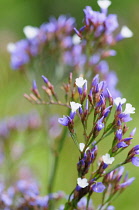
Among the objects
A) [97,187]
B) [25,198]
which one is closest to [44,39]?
[25,198]

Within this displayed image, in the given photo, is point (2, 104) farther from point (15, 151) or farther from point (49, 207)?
point (49, 207)

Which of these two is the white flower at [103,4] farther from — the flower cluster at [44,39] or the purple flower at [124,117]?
the purple flower at [124,117]

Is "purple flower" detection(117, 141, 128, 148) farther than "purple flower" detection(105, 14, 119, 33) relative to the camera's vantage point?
Answer: No

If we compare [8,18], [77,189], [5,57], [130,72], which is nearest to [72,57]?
[77,189]

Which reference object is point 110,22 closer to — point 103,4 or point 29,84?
point 103,4

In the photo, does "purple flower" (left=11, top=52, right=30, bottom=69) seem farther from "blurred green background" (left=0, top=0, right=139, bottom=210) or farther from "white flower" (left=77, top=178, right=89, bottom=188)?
"white flower" (left=77, top=178, right=89, bottom=188)

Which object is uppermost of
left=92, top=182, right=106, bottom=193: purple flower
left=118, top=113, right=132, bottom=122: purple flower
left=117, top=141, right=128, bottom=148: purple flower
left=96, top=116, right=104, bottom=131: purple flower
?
left=118, top=113, right=132, bottom=122: purple flower

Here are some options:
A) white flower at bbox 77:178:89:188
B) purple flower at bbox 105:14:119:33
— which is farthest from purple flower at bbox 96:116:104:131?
purple flower at bbox 105:14:119:33

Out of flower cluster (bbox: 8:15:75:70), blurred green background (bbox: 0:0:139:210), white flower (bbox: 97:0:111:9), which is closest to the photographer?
white flower (bbox: 97:0:111:9)

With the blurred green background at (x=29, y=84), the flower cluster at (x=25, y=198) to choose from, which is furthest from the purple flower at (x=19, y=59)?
the flower cluster at (x=25, y=198)
